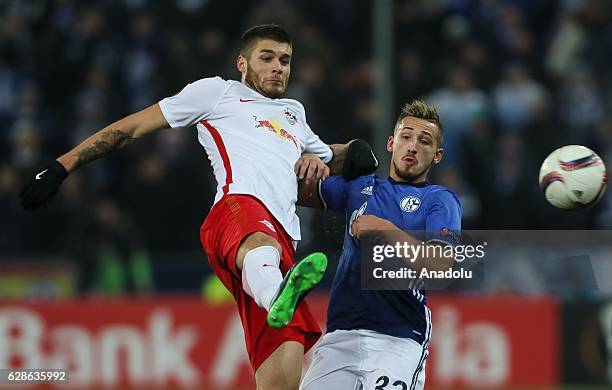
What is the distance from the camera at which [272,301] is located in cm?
605

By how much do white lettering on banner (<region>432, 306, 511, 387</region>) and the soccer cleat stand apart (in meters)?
6.16

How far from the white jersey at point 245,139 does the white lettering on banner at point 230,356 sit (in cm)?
545

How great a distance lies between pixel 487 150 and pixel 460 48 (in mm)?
1629

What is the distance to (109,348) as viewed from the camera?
12.2 meters

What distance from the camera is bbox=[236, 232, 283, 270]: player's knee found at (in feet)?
20.9

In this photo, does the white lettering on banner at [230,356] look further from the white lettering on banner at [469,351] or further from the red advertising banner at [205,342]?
the white lettering on banner at [469,351]

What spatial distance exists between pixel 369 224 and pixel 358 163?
51 cm

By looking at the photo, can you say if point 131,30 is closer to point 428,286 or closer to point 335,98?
point 335,98

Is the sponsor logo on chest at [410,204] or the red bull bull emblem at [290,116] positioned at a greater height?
the red bull bull emblem at [290,116]

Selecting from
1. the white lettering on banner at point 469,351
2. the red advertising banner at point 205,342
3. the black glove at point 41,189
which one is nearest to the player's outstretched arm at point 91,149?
the black glove at point 41,189

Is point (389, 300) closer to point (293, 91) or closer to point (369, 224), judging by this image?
point (369, 224)

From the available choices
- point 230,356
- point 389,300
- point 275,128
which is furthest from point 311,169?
point 230,356

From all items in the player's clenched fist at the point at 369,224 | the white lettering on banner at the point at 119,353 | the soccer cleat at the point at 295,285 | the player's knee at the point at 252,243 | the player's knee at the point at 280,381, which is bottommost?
the player's knee at the point at 280,381

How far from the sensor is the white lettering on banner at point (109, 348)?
12031 mm
